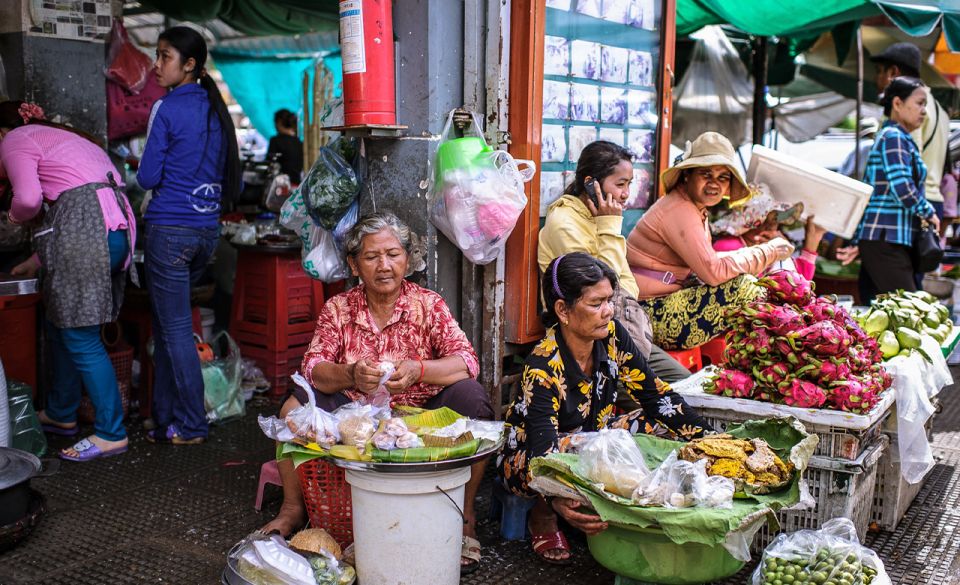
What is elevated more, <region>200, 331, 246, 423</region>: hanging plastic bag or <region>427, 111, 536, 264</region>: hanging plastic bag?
<region>427, 111, 536, 264</region>: hanging plastic bag

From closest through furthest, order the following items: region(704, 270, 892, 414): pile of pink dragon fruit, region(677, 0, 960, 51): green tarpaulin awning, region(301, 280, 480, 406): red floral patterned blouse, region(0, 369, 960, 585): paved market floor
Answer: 1. region(0, 369, 960, 585): paved market floor
2. region(704, 270, 892, 414): pile of pink dragon fruit
3. region(301, 280, 480, 406): red floral patterned blouse
4. region(677, 0, 960, 51): green tarpaulin awning

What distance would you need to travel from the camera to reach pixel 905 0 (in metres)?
6.09

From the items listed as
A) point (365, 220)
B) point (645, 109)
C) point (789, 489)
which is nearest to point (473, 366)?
point (365, 220)

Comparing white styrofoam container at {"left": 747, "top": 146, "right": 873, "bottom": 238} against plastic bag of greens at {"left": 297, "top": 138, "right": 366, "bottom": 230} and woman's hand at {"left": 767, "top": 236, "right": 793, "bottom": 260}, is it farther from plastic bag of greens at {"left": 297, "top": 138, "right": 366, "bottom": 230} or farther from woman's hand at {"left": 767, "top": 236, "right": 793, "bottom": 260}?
plastic bag of greens at {"left": 297, "top": 138, "right": 366, "bottom": 230}

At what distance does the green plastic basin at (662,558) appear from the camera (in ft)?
8.98

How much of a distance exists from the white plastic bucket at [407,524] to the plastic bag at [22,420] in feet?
6.99

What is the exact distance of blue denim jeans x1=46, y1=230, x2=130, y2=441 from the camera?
4.19m

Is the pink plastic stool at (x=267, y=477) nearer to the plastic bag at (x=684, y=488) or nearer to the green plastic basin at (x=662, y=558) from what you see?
the green plastic basin at (x=662, y=558)

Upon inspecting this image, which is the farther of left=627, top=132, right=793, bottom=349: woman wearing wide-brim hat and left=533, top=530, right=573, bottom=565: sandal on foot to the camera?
left=627, top=132, right=793, bottom=349: woman wearing wide-brim hat

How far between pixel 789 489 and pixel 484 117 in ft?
6.43

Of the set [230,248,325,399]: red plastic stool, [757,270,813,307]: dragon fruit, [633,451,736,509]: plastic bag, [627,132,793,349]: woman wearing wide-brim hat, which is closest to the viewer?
[633,451,736,509]: plastic bag

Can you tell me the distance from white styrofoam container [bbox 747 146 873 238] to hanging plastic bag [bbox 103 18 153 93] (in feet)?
12.6

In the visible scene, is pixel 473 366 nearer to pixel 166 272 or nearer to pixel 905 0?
pixel 166 272

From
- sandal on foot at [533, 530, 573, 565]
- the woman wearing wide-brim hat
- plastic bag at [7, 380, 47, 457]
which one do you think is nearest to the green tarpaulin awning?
the woman wearing wide-brim hat
